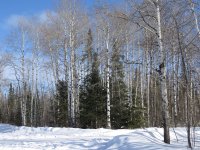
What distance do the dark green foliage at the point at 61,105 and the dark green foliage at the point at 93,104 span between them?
6357 mm

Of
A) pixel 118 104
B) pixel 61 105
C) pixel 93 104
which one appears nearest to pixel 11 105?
pixel 61 105

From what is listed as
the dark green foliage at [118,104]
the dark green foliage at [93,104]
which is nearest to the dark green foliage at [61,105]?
the dark green foliage at [93,104]

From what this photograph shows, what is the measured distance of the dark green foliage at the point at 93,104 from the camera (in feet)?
85.5

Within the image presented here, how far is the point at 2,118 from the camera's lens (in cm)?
5766

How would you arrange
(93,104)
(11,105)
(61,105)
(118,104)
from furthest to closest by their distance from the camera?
(11,105) → (61,105) → (93,104) → (118,104)

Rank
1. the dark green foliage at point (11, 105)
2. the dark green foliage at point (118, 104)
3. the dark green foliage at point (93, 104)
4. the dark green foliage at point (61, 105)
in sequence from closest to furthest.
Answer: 1. the dark green foliage at point (118, 104)
2. the dark green foliage at point (93, 104)
3. the dark green foliage at point (61, 105)
4. the dark green foliage at point (11, 105)

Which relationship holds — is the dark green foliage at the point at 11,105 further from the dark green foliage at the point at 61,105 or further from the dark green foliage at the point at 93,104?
the dark green foliage at the point at 93,104

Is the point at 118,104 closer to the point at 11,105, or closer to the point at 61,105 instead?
the point at 61,105

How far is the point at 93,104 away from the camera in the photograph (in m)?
26.3

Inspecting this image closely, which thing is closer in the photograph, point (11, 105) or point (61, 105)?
point (61, 105)

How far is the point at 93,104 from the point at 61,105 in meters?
7.82

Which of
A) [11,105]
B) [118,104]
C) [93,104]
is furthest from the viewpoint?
[11,105]

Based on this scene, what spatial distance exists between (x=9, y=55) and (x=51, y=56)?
5.22 metres

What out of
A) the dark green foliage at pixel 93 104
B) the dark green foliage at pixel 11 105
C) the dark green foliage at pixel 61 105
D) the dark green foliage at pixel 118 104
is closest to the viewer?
the dark green foliage at pixel 118 104
